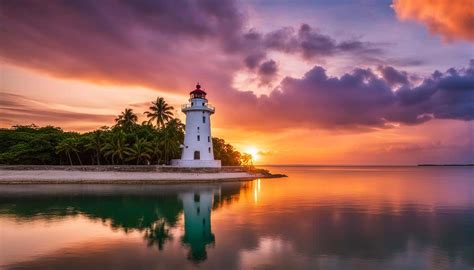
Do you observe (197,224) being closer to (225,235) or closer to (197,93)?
(225,235)

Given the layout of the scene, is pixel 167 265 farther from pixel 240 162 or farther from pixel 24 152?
pixel 240 162

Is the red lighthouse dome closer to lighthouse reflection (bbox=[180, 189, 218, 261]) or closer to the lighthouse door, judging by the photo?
the lighthouse door

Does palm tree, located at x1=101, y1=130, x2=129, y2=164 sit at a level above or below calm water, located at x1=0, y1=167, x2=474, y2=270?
above

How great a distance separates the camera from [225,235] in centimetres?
2023

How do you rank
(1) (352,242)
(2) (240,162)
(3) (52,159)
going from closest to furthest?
(1) (352,242) < (3) (52,159) < (2) (240,162)

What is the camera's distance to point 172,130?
2462 inches

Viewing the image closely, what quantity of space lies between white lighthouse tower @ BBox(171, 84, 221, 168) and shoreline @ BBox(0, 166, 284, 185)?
2054 millimetres

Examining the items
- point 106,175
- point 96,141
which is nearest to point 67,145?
point 96,141

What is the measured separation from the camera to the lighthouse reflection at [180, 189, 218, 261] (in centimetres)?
1697

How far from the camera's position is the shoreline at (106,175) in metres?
49.1

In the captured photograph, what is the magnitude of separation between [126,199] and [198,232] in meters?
16.3

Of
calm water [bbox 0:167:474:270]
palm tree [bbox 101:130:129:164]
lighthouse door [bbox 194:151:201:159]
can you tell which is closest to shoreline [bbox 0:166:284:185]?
lighthouse door [bbox 194:151:201:159]

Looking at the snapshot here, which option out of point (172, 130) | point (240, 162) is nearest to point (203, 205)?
point (172, 130)

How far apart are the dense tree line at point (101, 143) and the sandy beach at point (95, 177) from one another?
20.0 ft
